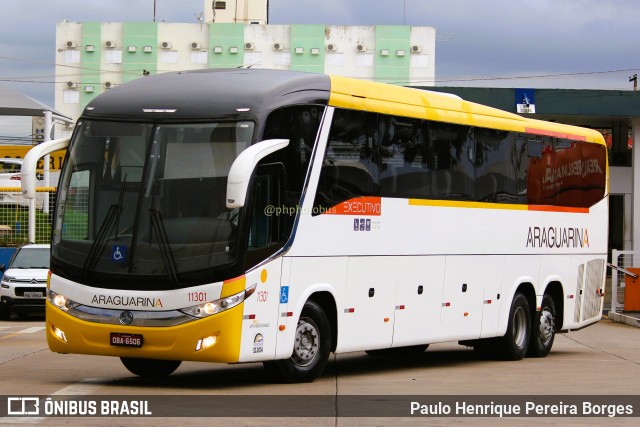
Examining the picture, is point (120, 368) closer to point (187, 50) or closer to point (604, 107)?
point (604, 107)

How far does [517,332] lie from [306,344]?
6.45 m

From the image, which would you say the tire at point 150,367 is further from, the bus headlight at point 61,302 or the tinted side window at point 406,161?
the tinted side window at point 406,161

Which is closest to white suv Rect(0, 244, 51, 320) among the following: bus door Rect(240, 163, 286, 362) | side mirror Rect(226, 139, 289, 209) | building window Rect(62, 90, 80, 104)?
bus door Rect(240, 163, 286, 362)

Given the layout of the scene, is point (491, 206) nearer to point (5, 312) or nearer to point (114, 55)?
point (5, 312)

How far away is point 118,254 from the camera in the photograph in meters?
13.7

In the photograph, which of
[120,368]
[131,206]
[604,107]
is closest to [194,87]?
[131,206]

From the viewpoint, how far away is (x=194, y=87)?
1432 centimetres

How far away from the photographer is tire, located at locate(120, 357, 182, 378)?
49.8 ft

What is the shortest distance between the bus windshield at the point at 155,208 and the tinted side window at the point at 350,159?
61.5 inches

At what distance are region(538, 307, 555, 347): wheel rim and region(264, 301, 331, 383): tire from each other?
687cm

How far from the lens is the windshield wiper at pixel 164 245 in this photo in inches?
531

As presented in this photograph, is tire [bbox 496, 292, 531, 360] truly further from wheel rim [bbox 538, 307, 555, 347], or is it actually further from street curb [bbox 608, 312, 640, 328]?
street curb [bbox 608, 312, 640, 328]

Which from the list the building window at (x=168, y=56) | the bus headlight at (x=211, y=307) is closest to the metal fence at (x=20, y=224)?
the bus headlight at (x=211, y=307)

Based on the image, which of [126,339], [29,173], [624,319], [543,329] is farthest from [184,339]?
[624,319]
